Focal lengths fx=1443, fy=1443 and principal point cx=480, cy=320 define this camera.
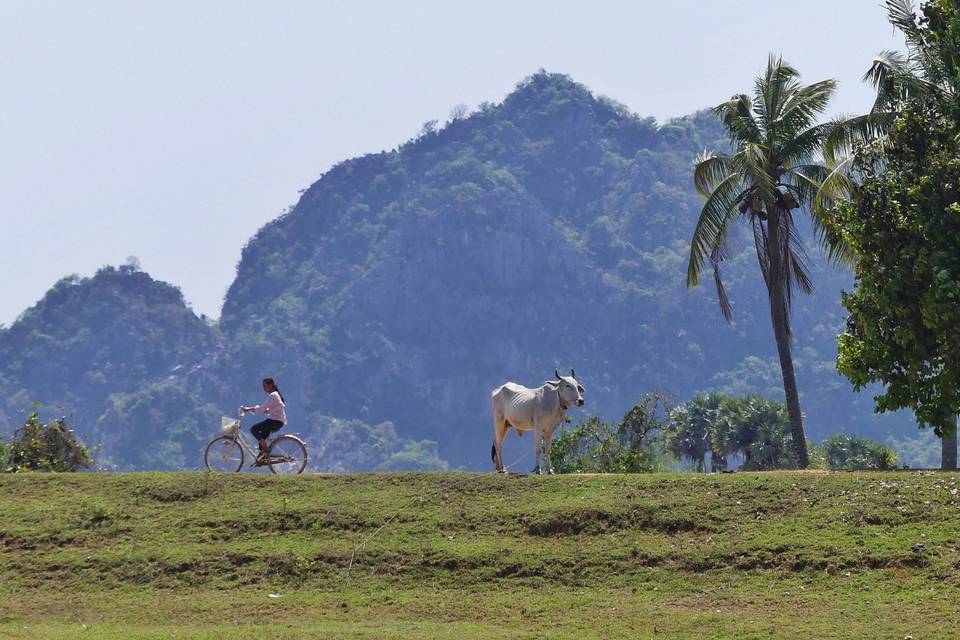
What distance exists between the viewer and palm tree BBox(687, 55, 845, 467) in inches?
1415

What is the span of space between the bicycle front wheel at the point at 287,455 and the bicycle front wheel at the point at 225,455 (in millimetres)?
778

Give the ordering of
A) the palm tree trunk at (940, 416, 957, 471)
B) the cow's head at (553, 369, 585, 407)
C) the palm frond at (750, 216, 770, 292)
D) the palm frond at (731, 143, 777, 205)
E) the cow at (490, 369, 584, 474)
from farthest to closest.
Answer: the palm frond at (750, 216, 770, 292)
the palm frond at (731, 143, 777, 205)
the palm tree trunk at (940, 416, 957, 471)
the cow at (490, 369, 584, 474)
the cow's head at (553, 369, 585, 407)

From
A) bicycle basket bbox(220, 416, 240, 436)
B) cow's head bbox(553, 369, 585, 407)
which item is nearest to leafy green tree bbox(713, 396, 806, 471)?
cow's head bbox(553, 369, 585, 407)

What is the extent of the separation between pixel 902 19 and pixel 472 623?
60.2ft

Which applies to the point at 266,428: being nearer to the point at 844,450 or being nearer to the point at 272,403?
the point at 272,403

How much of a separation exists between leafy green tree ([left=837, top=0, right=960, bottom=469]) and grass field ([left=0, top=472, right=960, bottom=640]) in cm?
361

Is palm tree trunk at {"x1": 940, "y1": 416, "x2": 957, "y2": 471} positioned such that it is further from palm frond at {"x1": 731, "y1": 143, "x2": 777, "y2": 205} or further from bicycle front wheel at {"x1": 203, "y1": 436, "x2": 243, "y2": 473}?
bicycle front wheel at {"x1": 203, "y1": 436, "x2": 243, "y2": 473}

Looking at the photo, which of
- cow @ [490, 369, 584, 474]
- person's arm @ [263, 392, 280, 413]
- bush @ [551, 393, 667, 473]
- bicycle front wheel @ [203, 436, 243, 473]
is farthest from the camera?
bush @ [551, 393, 667, 473]

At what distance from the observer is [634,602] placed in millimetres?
20109

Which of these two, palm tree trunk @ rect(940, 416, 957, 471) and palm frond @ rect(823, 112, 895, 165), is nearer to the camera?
palm tree trunk @ rect(940, 416, 957, 471)

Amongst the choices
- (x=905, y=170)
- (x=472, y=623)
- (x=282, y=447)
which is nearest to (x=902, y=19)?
(x=905, y=170)

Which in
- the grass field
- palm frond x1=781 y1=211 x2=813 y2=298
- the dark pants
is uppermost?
palm frond x1=781 y1=211 x2=813 y2=298

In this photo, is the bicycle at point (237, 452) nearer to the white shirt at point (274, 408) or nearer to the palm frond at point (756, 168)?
the white shirt at point (274, 408)

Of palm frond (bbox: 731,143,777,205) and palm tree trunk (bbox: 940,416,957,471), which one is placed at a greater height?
palm frond (bbox: 731,143,777,205)
